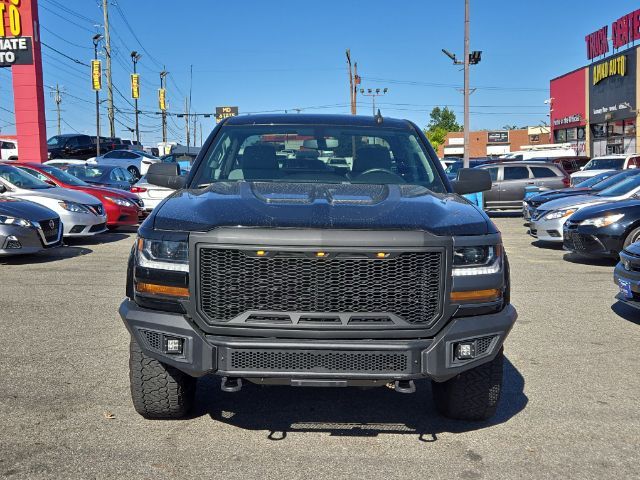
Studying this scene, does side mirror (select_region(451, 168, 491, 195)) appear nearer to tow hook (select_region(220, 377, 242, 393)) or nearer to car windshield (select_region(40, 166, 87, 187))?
tow hook (select_region(220, 377, 242, 393))

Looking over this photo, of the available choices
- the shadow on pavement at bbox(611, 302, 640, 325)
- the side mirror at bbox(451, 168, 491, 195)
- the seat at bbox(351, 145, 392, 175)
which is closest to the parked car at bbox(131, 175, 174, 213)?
the shadow on pavement at bbox(611, 302, 640, 325)

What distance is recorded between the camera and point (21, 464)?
3594 mm

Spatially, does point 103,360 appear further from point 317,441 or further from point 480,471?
point 480,471

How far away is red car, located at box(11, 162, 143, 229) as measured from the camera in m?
14.7

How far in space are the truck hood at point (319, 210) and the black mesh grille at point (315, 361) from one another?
0.61 m

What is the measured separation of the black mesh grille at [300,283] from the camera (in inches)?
137

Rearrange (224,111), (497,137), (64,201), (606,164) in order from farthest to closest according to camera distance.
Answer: (497,137), (224,111), (606,164), (64,201)

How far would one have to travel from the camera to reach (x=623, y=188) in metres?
13.2

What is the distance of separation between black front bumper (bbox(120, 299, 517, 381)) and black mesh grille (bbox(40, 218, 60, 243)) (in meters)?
8.05

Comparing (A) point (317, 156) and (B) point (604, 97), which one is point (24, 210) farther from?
(B) point (604, 97)

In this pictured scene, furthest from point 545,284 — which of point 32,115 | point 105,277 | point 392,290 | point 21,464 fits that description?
point 32,115

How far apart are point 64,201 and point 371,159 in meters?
9.50

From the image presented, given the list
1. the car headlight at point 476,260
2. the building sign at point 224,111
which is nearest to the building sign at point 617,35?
the car headlight at point 476,260

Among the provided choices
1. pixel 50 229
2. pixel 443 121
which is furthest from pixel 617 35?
pixel 443 121
